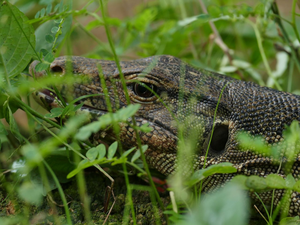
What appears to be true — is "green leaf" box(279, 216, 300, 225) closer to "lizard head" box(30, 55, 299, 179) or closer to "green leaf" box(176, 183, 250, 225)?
Answer: "lizard head" box(30, 55, 299, 179)

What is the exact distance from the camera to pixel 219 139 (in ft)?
8.36

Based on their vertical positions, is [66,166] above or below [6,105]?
below

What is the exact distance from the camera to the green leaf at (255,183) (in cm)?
174

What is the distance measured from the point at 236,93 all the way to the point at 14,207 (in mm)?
1701

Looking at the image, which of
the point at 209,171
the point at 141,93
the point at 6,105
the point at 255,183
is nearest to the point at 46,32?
the point at 6,105

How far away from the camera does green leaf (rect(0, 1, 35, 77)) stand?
7.50 ft

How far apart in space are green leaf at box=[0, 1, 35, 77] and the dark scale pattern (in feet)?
0.49

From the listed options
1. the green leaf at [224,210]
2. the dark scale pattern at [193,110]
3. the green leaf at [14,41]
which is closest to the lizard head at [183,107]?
the dark scale pattern at [193,110]

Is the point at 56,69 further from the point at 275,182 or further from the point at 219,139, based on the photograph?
the point at 275,182

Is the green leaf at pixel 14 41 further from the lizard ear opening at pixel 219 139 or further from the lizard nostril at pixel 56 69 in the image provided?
the lizard ear opening at pixel 219 139

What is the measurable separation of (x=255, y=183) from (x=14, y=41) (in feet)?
5.63

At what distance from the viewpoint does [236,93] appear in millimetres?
2596

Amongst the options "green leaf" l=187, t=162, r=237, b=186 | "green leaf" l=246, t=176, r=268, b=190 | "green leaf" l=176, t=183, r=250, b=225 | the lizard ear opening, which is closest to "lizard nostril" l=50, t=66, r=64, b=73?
the lizard ear opening

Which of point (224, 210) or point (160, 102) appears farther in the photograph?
point (160, 102)
